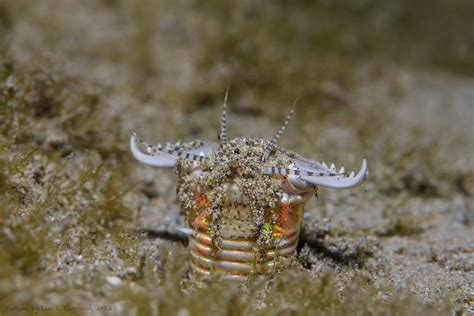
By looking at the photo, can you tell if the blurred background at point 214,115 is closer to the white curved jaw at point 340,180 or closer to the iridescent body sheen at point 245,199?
the iridescent body sheen at point 245,199

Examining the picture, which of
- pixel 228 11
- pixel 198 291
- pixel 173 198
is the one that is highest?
pixel 228 11

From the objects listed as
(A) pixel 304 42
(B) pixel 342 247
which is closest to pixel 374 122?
(A) pixel 304 42

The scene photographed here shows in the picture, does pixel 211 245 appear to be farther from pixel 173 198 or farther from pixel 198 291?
pixel 173 198

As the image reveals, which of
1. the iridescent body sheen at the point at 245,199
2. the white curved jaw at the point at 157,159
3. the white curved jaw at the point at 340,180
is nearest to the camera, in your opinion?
the white curved jaw at the point at 340,180

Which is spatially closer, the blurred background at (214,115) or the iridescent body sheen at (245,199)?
the iridescent body sheen at (245,199)

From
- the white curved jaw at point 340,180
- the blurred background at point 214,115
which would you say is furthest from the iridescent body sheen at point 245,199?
the blurred background at point 214,115

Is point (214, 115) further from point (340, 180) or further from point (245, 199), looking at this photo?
point (340, 180)
